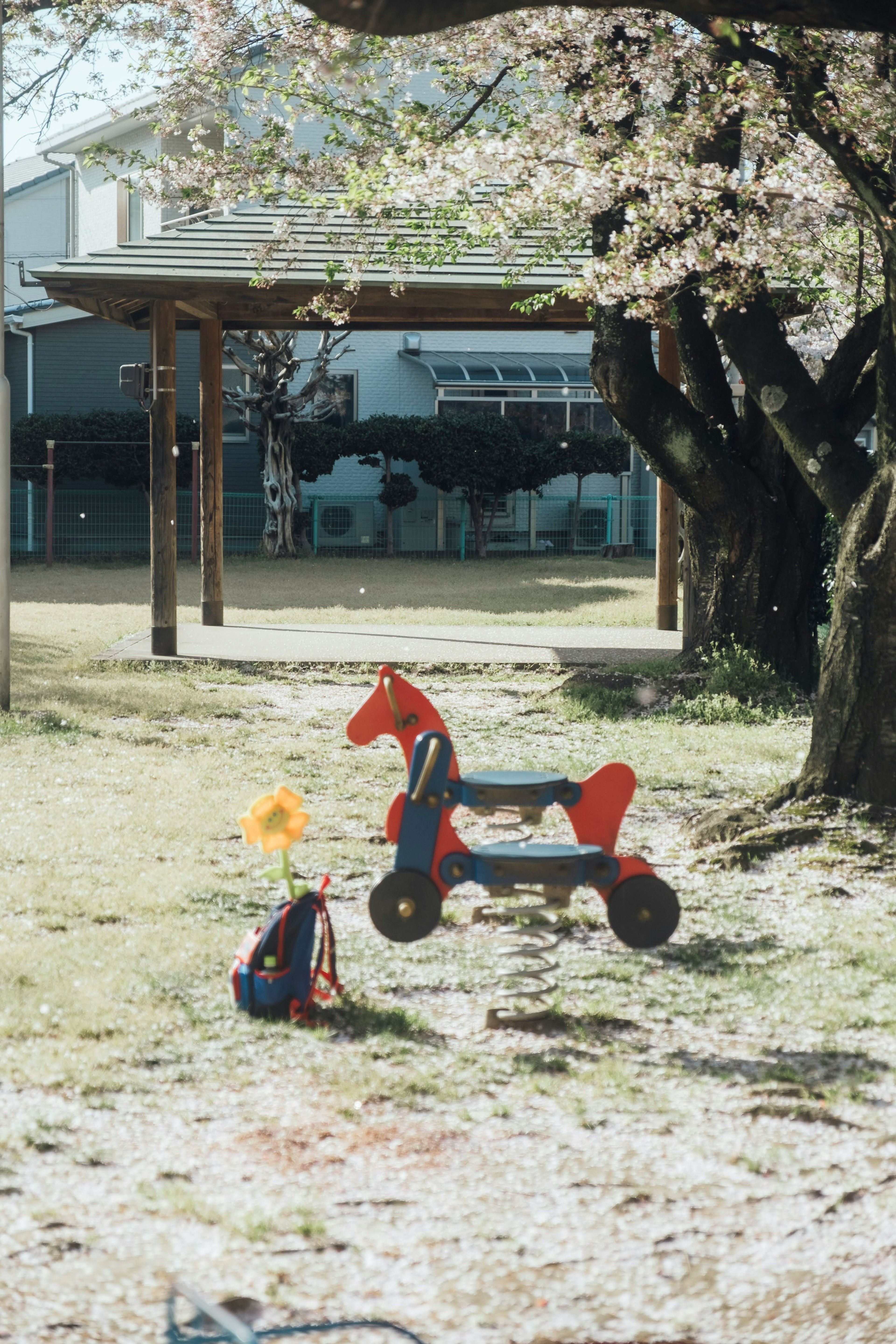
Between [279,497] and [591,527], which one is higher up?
[279,497]

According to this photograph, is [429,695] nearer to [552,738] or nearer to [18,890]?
[552,738]

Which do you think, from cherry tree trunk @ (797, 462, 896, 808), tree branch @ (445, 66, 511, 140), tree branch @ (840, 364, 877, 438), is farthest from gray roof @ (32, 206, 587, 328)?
cherry tree trunk @ (797, 462, 896, 808)

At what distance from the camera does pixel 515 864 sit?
422 centimetres

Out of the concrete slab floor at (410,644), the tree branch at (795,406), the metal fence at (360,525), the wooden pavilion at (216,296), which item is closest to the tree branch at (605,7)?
the tree branch at (795,406)

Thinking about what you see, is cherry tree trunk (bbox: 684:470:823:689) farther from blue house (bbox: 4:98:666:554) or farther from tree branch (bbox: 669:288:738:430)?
blue house (bbox: 4:98:666:554)

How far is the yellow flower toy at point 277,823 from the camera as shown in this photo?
4.38 meters

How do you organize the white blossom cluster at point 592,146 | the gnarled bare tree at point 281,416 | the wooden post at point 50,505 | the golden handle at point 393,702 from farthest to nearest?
the gnarled bare tree at point 281,416
the wooden post at point 50,505
the white blossom cluster at point 592,146
the golden handle at point 393,702

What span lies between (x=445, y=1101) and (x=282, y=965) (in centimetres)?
74

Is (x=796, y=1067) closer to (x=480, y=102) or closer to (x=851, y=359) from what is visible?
(x=851, y=359)

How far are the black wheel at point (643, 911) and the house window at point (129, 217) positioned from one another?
26768 mm

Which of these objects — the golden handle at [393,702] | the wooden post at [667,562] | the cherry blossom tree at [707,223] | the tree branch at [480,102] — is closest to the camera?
the golden handle at [393,702]

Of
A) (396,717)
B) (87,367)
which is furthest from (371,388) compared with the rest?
(396,717)

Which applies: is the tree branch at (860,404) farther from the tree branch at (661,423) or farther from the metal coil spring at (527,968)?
the metal coil spring at (527,968)

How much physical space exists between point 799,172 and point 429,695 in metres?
4.59
